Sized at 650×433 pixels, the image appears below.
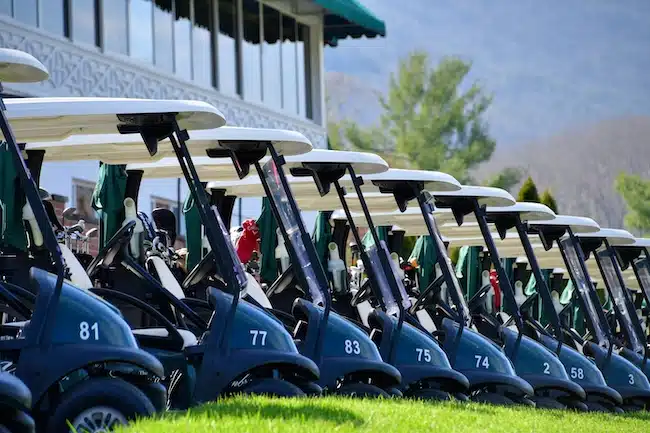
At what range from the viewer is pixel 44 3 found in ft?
68.2

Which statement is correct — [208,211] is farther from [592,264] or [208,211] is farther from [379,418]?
[592,264]

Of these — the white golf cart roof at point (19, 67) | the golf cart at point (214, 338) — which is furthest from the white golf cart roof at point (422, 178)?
the white golf cart roof at point (19, 67)

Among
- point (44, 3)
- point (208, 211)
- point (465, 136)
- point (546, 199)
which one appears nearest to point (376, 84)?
point (465, 136)

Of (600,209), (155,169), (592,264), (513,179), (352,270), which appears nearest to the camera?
(155,169)

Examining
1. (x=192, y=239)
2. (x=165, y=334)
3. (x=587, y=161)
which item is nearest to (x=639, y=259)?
(x=192, y=239)

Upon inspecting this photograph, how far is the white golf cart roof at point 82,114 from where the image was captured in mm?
8797

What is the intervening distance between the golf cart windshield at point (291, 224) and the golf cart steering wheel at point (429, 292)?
99.0 inches

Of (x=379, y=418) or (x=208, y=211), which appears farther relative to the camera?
(x=208, y=211)

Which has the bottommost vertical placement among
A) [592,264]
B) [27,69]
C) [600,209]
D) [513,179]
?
[600,209]

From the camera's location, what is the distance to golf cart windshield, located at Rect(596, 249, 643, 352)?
1641cm

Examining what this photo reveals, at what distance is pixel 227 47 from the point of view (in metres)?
26.5

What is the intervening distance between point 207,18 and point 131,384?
1850 centimetres

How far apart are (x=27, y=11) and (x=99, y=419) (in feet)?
43.7

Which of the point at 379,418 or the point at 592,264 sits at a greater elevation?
the point at 379,418
